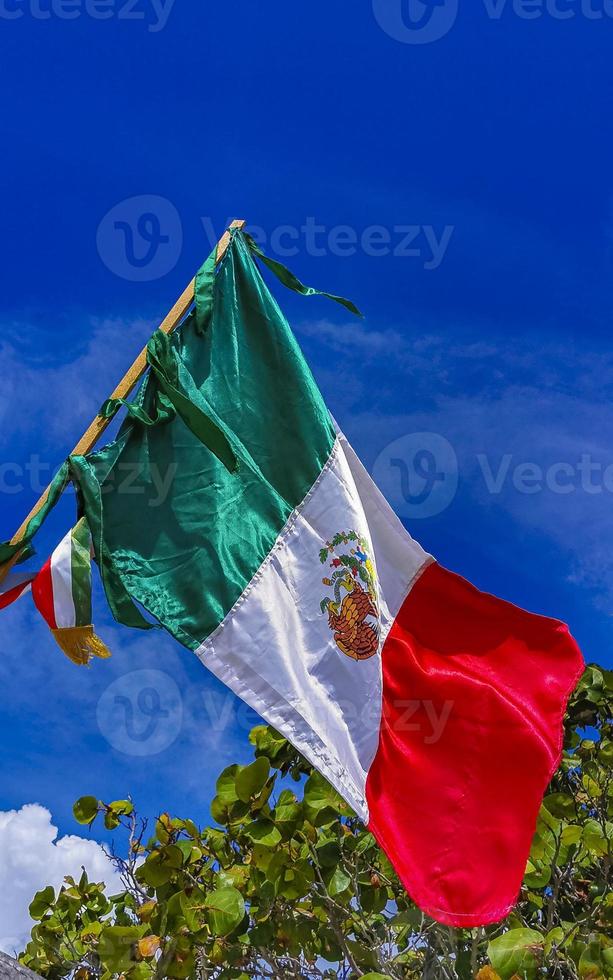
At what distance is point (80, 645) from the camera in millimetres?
3539

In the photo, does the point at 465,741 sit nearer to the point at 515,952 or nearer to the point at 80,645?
the point at 515,952

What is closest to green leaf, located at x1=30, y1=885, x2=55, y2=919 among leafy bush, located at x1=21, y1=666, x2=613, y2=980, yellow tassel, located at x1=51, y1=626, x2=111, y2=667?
leafy bush, located at x1=21, y1=666, x2=613, y2=980

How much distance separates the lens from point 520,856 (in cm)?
374

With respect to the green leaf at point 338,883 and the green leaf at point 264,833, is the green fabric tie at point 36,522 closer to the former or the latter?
the green leaf at point 264,833

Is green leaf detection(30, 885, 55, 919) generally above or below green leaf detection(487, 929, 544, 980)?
below

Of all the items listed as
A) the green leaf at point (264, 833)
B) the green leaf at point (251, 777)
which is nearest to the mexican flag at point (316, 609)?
the green leaf at point (251, 777)

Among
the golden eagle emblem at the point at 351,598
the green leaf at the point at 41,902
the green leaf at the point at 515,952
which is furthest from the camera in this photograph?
the green leaf at the point at 41,902

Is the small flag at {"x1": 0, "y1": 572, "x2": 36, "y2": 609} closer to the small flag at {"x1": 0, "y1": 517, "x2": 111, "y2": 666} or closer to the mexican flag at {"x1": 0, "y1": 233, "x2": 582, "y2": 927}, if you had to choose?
the small flag at {"x1": 0, "y1": 517, "x2": 111, "y2": 666}

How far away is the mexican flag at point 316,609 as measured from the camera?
3.68 metres

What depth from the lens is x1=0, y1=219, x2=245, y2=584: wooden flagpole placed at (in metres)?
3.56

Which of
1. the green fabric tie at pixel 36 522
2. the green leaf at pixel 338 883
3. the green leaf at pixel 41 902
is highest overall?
the green fabric tie at pixel 36 522

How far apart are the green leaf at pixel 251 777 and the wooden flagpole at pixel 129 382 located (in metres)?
1.39

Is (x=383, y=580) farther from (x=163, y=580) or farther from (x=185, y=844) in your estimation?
(x=185, y=844)

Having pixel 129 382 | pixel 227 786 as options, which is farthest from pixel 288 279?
pixel 227 786
